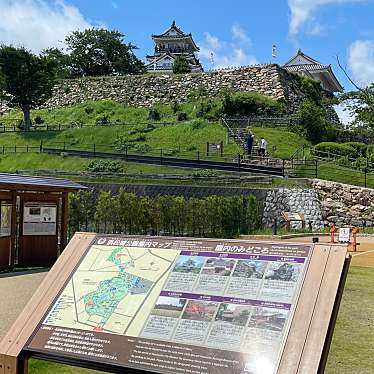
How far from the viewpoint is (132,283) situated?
4137mm

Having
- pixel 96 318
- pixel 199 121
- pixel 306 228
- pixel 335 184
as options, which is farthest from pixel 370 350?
pixel 199 121

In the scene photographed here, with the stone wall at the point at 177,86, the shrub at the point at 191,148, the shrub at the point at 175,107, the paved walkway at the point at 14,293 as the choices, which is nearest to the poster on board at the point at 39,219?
the paved walkway at the point at 14,293

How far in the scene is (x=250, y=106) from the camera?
3931cm

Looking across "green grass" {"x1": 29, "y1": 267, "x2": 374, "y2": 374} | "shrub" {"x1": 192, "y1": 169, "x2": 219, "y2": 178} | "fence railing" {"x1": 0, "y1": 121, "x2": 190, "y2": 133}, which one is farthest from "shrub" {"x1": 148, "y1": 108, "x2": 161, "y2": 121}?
"green grass" {"x1": 29, "y1": 267, "x2": 374, "y2": 374}

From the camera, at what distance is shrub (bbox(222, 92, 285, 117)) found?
127ft

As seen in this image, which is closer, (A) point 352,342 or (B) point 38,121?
(A) point 352,342

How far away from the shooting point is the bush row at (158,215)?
1902cm

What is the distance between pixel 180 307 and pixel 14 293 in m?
6.74

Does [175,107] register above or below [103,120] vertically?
above

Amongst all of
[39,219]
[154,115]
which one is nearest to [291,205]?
[39,219]

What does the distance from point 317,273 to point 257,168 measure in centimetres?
2283

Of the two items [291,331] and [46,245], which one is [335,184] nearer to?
[46,245]

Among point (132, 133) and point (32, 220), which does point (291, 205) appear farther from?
point (132, 133)

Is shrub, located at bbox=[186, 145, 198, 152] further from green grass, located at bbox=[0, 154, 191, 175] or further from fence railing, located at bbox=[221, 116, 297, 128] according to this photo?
fence railing, located at bbox=[221, 116, 297, 128]
